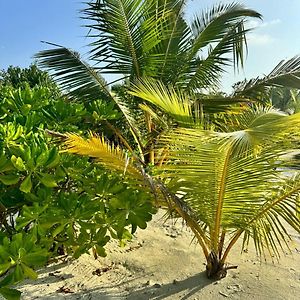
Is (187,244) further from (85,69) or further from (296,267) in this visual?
(85,69)

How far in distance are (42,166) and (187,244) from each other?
2.30m

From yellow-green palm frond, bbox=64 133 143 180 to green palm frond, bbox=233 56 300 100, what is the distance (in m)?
3.39

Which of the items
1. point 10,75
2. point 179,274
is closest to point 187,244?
point 179,274

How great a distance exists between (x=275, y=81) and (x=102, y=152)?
3762 mm

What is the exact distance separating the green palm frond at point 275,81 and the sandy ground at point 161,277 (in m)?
2.45

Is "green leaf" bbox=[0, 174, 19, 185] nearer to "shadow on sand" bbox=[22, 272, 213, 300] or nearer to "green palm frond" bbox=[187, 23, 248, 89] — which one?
"shadow on sand" bbox=[22, 272, 213, 300]

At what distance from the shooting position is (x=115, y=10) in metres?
4.92

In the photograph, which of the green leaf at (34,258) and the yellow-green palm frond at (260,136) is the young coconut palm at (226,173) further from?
the green leaf at (34,258)

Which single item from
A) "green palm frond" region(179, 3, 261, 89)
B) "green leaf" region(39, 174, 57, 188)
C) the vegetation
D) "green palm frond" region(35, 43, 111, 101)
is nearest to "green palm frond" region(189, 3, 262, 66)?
"green palm frond" region(179, 3, 261, 89)

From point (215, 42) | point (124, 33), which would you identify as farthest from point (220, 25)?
point (124, 33)

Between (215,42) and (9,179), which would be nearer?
(9,179)

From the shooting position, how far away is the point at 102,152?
230cm

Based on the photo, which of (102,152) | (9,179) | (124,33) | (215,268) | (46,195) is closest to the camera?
(9,179)

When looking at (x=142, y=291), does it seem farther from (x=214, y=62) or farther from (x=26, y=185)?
(x=214, y=62)
